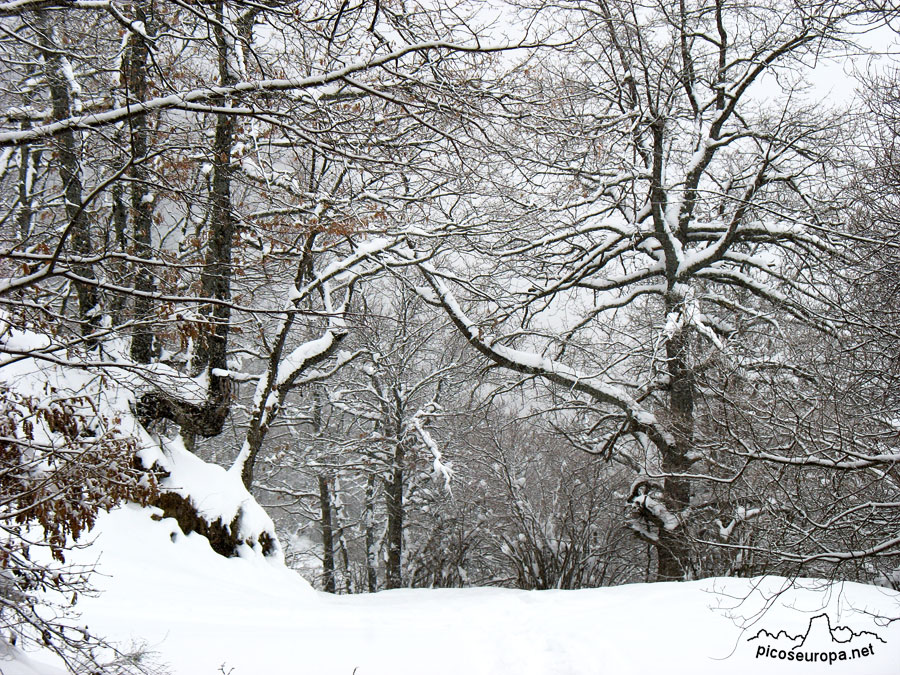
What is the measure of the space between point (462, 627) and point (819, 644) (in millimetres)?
2765

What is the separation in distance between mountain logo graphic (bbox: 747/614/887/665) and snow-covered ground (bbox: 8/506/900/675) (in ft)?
0.04

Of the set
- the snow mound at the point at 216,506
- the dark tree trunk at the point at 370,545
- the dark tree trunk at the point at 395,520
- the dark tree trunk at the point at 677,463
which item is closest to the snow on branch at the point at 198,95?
the snow mound at the point at 216,506

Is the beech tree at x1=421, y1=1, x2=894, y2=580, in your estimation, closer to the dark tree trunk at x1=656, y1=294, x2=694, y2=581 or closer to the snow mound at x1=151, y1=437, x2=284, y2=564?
the dark tree trunk at x1=656, y1=294, x2=694, y2=581

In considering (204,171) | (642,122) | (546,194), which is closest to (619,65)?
(642,122)

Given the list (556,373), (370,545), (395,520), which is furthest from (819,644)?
(370,545)

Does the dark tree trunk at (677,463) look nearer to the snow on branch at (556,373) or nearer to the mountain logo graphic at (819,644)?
the snow on branch at (556,373)

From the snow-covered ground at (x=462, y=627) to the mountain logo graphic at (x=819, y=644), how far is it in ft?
0.04

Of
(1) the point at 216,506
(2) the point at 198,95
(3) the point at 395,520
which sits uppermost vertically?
(2) the point at 198,95

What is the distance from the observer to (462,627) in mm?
5230

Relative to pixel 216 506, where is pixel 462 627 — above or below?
below

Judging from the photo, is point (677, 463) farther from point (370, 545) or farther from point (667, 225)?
point (370, 545)

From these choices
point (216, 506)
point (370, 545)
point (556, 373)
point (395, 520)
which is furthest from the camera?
point (370, 545)

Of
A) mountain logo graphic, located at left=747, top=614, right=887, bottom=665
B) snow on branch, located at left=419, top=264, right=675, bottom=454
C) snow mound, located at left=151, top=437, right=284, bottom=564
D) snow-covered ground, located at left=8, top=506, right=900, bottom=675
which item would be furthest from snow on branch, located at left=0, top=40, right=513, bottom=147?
snow on branch, located at left=419, top=264, right=675, bottom=454

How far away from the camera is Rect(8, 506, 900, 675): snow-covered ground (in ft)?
12.2
